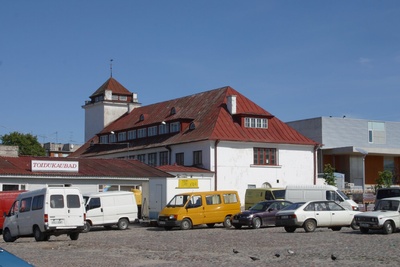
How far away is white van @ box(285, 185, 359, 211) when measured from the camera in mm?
39000

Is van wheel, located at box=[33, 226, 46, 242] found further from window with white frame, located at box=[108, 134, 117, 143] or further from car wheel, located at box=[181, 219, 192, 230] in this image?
window with white frame, located at box=[108, 134, 117, 143]

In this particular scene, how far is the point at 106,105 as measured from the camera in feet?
253

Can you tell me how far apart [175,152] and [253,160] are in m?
6.69

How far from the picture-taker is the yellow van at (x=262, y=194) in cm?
4219

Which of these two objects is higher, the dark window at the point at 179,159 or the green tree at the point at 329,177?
the dark window at the point at 179,159

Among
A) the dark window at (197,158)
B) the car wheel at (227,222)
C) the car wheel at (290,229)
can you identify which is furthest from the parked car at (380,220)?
the dark window at (197,158)

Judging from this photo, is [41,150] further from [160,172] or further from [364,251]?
[364,251]

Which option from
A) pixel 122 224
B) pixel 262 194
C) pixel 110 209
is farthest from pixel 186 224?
pixel 262 194

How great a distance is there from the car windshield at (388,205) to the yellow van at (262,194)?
1257 centimetres

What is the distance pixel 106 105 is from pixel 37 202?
162ft

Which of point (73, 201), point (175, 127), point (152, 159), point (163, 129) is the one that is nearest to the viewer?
point (73, 201)

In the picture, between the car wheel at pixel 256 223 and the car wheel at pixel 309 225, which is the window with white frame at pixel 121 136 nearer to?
the car wheel at pixel 256 223

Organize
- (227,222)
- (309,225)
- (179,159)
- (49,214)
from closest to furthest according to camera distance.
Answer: (49,214) < (309,225) < (227,222) < (179,159)

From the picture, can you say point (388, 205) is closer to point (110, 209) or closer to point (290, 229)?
point (290, 229)
